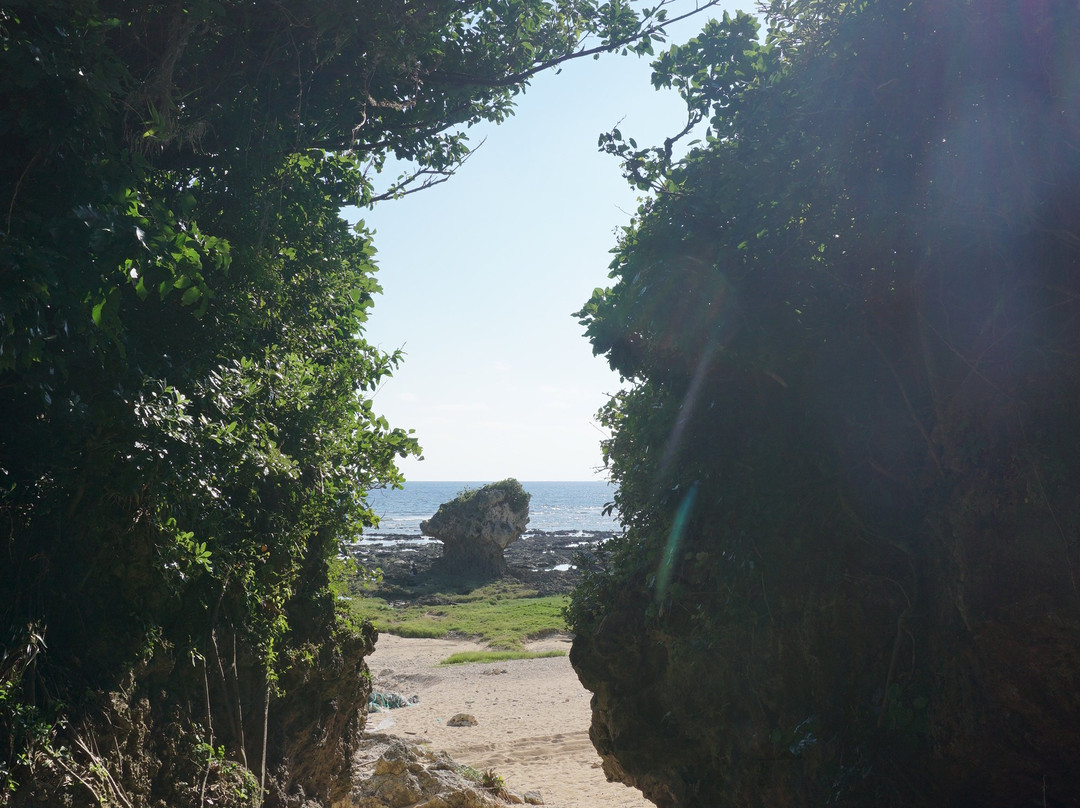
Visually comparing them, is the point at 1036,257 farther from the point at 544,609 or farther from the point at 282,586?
the point at 544,609

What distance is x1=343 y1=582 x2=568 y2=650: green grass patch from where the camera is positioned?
2912 cm

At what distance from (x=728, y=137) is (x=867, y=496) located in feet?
10.2

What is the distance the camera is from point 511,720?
16531 mm

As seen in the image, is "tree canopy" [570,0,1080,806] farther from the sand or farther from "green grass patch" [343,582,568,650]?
"green grass patch" [343,582,568,650]

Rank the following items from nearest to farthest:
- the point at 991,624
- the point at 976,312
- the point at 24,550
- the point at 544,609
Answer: the point at 24,550 → the point at 991,624 → the point at 976,312 → the point at 544,609

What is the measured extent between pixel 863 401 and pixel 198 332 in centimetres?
520

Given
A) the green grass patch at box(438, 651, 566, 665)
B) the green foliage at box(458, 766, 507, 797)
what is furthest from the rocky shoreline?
the green foliage at box(458, 766, 507, 797)

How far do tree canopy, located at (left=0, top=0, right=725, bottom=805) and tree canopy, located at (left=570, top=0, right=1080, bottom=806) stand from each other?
2.24m

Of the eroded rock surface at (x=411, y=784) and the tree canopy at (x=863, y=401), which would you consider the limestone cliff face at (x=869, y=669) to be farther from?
the eroded rock surface at (x=411, y=784)

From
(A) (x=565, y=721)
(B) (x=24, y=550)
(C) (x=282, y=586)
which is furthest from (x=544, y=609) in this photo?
(B) (x=24, y=550)

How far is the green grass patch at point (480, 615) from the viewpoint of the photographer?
1147 inches

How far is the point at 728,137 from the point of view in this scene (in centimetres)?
622

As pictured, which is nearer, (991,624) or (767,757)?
(991,624)

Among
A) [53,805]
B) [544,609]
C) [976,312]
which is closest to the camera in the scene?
[53,805]
